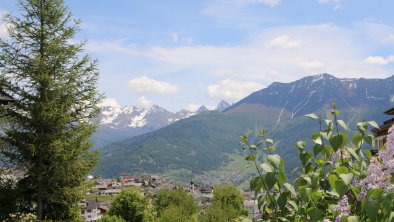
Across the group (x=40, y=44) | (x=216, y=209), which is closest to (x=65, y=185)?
(x=40, y=44)

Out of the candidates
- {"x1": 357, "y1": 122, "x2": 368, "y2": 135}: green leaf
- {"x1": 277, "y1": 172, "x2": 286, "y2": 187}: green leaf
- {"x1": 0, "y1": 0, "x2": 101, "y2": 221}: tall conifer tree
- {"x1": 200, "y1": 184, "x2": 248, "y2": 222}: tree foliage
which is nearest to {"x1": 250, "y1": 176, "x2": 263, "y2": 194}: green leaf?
{"x1": 277, "y1": 172, "x2": 286, "y2": 187}: green leaf

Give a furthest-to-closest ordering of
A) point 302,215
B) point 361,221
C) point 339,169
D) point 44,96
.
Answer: point 44,96 < point 302,215 < point 339,169 < point 361,221

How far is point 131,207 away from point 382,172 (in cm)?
7577

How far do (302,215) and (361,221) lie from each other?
3.00ft

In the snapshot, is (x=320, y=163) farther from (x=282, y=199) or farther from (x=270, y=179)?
(x=270, y=179)

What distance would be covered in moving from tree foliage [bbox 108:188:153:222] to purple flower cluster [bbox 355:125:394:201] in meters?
74.8

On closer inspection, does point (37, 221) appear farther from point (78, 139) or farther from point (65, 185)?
point (78, 139)

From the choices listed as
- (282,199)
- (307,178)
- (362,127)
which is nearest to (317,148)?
(307,178)

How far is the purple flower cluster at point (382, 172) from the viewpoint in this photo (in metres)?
3.30

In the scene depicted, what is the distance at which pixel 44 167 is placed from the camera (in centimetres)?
2633

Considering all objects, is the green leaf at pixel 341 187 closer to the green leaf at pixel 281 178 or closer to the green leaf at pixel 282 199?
the green leaf at pixel 281 178

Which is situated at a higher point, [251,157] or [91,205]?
[251,157]

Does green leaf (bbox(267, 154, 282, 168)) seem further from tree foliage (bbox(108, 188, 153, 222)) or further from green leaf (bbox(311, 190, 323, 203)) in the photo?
tree foliage (bbox(108, 188, 153, 222))

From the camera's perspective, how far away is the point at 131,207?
76.5 meters
